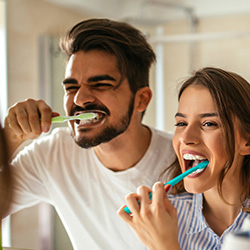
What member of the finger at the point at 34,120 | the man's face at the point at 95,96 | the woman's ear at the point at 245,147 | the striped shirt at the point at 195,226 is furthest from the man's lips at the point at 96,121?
the woman's ear at the point at 245,147

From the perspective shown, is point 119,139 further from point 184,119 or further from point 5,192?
point 5,192

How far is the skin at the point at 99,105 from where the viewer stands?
3.49 feet

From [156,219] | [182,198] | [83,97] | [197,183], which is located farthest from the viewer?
[83,97]

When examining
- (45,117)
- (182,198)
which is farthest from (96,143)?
(182,198)

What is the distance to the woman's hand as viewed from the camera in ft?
2.28

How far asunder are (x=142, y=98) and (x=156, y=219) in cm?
58

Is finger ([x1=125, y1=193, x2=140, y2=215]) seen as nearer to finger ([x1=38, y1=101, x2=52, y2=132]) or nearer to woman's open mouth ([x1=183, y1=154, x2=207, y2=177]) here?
woman's open mouth ([x1=183, y1=154, x2=207, y2=177])

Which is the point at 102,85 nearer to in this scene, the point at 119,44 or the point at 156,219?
the point at 119,44

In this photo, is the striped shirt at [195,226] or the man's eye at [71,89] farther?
the man's eye at [71,89]

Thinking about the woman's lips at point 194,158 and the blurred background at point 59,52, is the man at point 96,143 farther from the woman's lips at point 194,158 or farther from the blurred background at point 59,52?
the blurred background at point 59,52

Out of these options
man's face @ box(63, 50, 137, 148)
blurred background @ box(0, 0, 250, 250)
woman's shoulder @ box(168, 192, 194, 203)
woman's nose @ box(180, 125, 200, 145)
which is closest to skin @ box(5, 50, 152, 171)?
man's face @ box(63, 50, 137, 148)

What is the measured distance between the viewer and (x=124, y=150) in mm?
1154

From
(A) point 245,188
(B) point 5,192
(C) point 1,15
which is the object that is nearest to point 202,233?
(A) point 245,188

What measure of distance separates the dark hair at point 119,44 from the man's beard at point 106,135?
10 cm
